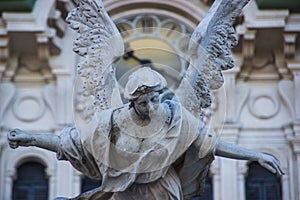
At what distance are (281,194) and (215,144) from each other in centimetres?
925

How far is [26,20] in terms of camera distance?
57.8 ft

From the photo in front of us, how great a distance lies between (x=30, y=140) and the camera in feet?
27.5

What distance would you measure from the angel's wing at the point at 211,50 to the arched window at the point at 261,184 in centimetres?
847

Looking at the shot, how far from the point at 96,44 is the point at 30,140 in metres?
1.00

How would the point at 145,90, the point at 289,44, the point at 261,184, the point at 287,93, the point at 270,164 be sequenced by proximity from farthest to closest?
the point at 287,93 < the point at 289,44 < the point at 261,184 < the point at 270,164 < the point at 145,90

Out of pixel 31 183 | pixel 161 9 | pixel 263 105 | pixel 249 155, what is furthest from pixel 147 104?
pixel 161 9

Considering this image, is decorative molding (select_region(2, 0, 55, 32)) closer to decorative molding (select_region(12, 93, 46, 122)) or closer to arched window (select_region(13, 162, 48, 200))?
decorative molding (select_region(12, 93, 46, 122))

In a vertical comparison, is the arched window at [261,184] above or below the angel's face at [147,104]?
above

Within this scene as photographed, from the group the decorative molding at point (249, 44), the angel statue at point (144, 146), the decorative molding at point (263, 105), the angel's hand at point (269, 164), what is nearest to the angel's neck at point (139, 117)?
the angel statue at point (144, 146)

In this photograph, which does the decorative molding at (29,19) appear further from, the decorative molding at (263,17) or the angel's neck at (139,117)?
the angel's neck at (139,117)

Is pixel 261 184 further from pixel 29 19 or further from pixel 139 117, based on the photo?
pixel 139 117

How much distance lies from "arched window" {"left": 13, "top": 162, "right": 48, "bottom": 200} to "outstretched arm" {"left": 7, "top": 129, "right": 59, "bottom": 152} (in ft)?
29.7

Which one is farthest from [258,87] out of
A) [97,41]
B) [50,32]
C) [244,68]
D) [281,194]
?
[97,41]

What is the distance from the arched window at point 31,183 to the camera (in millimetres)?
17547
